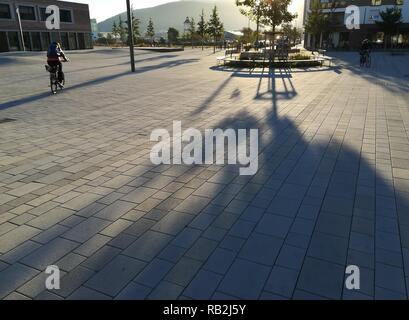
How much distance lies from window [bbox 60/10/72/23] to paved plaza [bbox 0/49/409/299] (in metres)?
49.3

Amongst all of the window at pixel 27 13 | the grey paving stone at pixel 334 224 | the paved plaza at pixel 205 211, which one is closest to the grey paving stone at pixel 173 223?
the paved plaza at pixel 205 211

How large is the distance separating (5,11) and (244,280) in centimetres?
5143

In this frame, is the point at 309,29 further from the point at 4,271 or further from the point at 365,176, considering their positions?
the point at 4,271

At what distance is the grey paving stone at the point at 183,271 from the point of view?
327 cm

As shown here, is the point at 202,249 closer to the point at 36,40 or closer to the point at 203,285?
the point at 203,285

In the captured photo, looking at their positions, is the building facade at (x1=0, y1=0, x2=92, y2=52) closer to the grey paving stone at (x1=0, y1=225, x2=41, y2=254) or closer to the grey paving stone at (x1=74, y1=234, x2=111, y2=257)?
the grey paving stone at (x1=0, y1=225, x2=41, y2=254)

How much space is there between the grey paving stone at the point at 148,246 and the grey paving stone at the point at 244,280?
0.89m

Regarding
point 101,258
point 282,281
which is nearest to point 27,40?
point 101,258

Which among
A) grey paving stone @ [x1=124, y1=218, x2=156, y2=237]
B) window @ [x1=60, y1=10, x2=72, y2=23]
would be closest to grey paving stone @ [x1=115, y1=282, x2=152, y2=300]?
grey paving stone @ [x1=124, y1=218, x2=156, y2=237]

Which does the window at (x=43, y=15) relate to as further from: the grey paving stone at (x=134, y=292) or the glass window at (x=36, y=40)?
the grey paving stone at (x=134, y=292)

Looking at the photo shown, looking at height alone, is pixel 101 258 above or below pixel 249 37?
below

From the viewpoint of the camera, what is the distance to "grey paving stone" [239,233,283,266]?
3587 mm

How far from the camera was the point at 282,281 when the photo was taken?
324 cm
